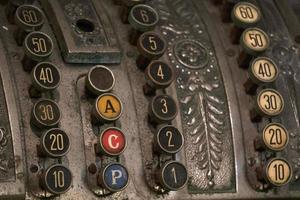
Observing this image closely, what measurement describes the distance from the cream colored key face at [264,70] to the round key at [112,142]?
41cm

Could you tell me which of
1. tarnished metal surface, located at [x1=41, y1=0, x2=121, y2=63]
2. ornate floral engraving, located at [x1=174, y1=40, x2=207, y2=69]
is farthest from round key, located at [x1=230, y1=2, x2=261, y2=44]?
tarnished metal surface, located at [x1=41, y1=0, x2=121, y2=63]

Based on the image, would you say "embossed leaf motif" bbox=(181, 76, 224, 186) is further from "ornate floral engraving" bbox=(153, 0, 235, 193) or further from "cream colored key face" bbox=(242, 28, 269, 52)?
"cream colored key face" bbox=(242, 28, 269, 52)

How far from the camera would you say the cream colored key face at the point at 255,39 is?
2201 millimetres

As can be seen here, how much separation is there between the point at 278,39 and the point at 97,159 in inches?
26.3

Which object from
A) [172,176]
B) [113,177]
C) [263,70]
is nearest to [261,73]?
[263,70]

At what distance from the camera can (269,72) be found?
2170 millimetres

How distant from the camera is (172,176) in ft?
6.53

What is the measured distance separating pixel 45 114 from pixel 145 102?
273mm

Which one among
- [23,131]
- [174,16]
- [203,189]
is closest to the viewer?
[23,131]

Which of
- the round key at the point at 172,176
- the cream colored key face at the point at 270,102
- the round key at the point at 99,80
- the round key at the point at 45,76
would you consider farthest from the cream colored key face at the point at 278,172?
the round key at the point at 45,76

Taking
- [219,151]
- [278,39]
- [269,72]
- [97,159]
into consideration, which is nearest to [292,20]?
[278,39]

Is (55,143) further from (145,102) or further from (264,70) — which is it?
(264,70)

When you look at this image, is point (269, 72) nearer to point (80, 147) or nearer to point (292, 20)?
point (292, 20)

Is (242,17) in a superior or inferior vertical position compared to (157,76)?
superior
